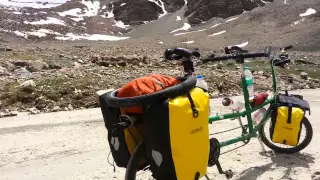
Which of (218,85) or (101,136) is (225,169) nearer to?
(101,136)

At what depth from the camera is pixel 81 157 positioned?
718cm

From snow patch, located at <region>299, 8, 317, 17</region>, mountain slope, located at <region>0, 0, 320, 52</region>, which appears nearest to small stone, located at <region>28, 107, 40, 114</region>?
mountain slope, located at <region>0, 0, 320, 52</region>

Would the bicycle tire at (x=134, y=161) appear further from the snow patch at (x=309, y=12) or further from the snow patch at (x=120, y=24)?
the snow patch at (x=120, y=24)

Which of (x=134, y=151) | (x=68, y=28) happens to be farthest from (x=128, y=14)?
(x=134, y=151)

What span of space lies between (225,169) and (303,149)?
158 cm

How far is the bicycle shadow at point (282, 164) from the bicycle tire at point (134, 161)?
2032 millimetres

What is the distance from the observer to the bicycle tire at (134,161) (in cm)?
416

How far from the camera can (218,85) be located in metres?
16.5

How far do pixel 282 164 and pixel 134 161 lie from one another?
288 cm

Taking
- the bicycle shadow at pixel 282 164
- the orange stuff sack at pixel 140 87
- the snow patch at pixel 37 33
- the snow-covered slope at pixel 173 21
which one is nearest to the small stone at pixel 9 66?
the bicycle shadow at pixel 282 164

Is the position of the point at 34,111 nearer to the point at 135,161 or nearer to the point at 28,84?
the point at 28,84

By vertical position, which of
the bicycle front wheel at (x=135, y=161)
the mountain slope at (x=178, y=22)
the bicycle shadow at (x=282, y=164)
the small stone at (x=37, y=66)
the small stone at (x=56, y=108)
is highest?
the bicycle front wheel at (x=135, y=161)

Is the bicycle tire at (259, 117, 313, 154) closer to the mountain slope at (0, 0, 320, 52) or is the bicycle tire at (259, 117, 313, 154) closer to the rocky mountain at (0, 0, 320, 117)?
the rocky mountain at (0, 0, 320, 117)

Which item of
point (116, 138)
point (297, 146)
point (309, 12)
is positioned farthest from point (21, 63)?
point (309, 12)
